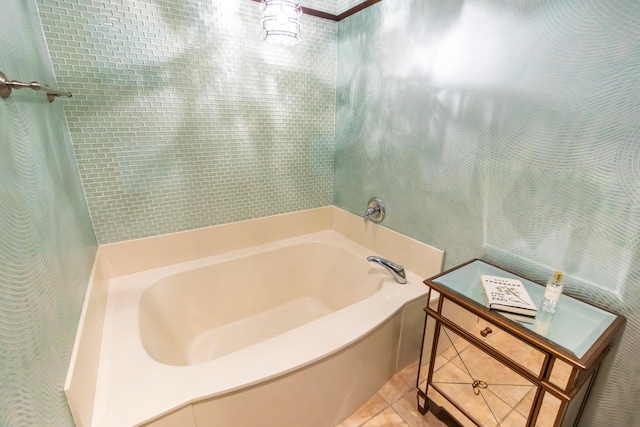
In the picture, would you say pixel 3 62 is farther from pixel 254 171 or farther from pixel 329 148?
pixel 329 148

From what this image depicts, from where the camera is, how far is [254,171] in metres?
1.73

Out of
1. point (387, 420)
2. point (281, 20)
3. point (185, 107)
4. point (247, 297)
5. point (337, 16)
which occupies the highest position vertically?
point (337, 16)

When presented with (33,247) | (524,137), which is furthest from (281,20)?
(33,247)

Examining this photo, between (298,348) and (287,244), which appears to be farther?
(287,244)

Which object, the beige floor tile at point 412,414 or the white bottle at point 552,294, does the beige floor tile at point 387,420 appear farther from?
the white bottle at point 552,294

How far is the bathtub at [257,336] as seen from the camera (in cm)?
87

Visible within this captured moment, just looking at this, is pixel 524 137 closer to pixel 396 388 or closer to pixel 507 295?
pixel 507 295

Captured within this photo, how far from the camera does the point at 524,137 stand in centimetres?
101

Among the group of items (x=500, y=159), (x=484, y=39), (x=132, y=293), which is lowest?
(x=132, y=293)

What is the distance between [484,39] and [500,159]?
475 millimetres

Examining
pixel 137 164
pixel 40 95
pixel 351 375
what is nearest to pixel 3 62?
pixel 40 95

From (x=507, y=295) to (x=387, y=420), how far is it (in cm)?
77

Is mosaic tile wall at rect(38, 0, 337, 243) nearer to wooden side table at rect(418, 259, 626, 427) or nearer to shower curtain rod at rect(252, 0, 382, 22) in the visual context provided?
shower curtain rod at rect(252, 0, 382, 22)

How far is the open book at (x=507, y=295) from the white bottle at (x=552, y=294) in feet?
0.12
